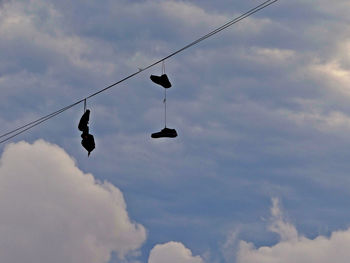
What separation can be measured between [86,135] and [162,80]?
2.62 meters

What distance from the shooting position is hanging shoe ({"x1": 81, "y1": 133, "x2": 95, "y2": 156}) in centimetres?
1769

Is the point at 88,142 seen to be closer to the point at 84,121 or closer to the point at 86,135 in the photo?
the point at 86,135

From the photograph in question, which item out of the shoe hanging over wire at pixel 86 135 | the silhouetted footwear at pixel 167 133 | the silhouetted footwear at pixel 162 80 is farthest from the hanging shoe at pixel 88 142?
the silhouetted footwear at pixel 162 80

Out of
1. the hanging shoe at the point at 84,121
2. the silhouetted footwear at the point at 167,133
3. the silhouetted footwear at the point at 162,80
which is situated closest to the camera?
the hanging shoe at the point at 84,121

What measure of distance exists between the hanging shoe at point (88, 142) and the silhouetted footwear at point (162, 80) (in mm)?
2360

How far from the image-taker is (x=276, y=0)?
496 inches

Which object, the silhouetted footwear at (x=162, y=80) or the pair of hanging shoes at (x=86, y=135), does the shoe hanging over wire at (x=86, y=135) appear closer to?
the pair of hanging shoes at (x=86, y=135)

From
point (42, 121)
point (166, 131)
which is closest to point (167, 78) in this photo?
point (166, 131)

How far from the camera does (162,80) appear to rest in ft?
59.3

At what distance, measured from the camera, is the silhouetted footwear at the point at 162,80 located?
18.0 meters

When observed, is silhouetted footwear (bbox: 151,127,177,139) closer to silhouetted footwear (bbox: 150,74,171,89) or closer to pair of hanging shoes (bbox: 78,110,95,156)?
silhouetted footwear (bbox: 150,74,171,89)

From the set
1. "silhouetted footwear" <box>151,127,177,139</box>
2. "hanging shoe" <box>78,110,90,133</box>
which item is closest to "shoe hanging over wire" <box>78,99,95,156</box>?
"hanging shoe" <box>78,110,90,133</box>

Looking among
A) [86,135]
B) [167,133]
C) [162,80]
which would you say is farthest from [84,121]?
[162,80]

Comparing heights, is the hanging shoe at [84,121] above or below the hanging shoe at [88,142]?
above
